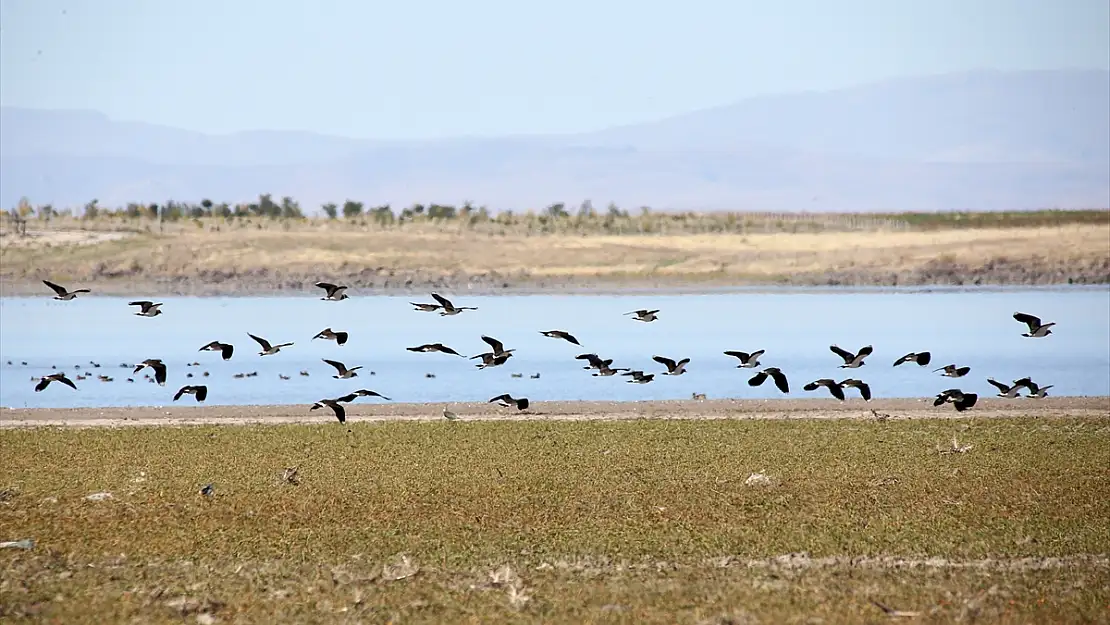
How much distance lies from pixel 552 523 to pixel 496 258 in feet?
146

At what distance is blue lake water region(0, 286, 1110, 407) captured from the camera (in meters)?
27.9

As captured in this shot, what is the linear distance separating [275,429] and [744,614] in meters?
11.7

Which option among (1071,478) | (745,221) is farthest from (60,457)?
(745,221)

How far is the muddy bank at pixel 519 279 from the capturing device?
176ft

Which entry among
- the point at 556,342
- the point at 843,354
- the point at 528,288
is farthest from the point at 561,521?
the point at 528,288

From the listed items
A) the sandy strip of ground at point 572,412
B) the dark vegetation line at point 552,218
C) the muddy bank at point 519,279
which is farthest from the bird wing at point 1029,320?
the dark vegetation line at point 552,218

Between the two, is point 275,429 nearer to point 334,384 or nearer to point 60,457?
point 60,457

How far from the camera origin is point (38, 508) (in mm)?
15023

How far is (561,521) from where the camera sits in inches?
569

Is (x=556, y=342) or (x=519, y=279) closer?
(x=556, y=342)

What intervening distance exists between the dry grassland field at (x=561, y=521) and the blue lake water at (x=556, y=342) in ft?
18.8

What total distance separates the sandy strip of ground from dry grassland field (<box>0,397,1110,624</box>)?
633 mm

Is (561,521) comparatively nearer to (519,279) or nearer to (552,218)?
(519,279)

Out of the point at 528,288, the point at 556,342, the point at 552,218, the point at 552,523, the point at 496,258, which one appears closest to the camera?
the point at 552,523
